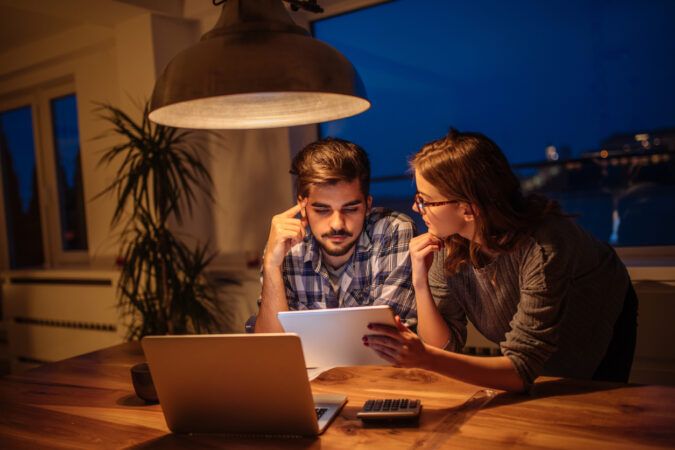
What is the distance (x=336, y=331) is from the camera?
137cm

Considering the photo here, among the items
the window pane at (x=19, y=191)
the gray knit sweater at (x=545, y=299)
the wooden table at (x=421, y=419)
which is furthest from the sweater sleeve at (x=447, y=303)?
the window pane at (x=19, y=191)


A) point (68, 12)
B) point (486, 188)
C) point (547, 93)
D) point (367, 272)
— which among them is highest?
point (68, 12)

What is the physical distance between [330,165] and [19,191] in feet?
14.8

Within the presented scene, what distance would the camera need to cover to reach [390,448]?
1.13 meters

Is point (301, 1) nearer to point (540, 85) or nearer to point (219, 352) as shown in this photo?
point (219, 352)

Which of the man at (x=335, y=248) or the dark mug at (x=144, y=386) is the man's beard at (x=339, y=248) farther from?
the dark mug at (x=144, y=386)

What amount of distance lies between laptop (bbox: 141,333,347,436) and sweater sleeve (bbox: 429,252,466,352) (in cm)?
65

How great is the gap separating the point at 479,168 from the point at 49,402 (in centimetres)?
127

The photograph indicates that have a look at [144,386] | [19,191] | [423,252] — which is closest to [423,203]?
[423,252]

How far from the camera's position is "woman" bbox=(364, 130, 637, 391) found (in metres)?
1.41

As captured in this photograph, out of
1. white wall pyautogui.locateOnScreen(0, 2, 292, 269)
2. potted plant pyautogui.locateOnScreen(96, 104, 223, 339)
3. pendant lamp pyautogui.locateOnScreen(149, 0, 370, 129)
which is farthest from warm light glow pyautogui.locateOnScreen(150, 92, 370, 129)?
white wall pyautogui.locateOnScreen(0, 2, 292, 269)

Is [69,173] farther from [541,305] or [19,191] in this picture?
[541,305]

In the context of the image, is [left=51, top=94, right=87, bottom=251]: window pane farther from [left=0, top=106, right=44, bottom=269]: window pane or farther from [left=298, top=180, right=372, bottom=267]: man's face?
[left=298, top=180, right=372, bottom=267]: man's face

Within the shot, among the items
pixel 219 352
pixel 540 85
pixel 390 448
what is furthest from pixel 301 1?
pixel 540 85
